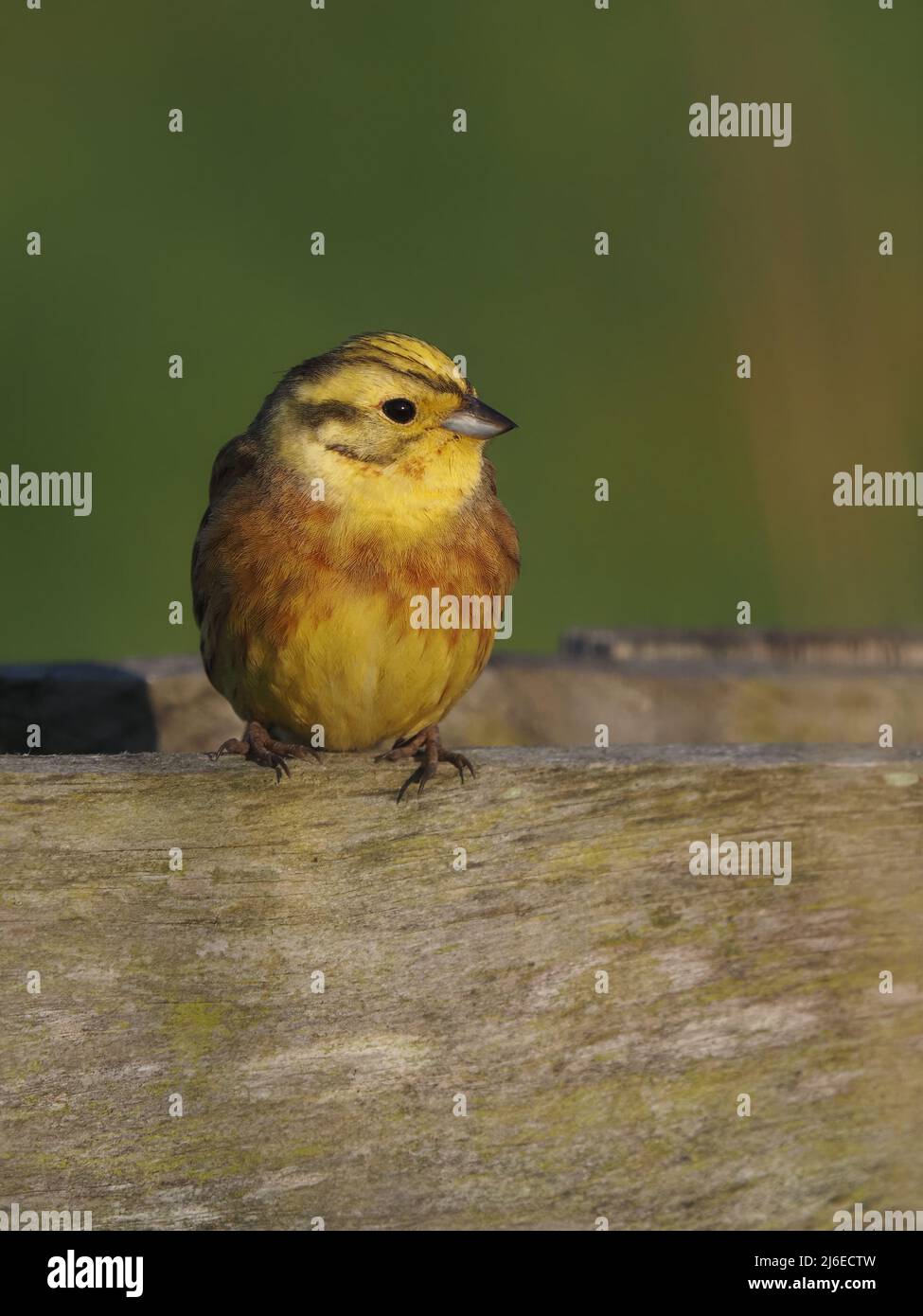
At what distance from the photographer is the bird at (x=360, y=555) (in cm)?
386

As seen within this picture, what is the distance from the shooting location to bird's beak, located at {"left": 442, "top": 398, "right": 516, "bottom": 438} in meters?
3.90

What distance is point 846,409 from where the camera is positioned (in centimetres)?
552

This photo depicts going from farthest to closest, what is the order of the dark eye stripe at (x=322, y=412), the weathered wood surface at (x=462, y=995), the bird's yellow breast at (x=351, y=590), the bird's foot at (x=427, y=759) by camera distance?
the dark eye stripe at (x=322, y=412)
the bird's yellow breast at (x=351, y=590)
the bird's foot at (x=427, y=759)
the weathered wood surface at (x=462, y=995)

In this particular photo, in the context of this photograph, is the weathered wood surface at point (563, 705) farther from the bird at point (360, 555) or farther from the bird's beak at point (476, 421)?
the bird's beak at point (476, 421)

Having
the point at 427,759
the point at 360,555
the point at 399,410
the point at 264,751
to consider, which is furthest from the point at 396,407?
the point at 427,759

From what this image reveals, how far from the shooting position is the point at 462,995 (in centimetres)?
271

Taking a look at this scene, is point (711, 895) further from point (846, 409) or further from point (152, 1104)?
point (846, 409)

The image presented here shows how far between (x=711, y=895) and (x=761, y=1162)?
0.45 metres

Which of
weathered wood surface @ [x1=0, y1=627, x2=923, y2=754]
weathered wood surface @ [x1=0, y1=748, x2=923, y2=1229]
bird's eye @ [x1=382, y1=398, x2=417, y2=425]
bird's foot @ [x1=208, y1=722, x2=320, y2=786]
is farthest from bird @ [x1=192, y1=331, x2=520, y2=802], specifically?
weathered wood surface @ [x1=0, y1=748, x2=923, y2=1229]

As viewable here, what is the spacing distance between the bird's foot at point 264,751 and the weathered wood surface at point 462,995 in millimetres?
67

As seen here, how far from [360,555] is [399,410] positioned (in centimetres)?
36

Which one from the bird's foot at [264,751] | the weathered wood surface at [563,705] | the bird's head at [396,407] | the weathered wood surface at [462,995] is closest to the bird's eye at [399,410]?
the bird's head at [396,407]

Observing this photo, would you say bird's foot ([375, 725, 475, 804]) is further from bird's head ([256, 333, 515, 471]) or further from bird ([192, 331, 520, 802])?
bird's head ([256, 333, 515, 471])

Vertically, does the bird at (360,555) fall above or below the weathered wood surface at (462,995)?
above
